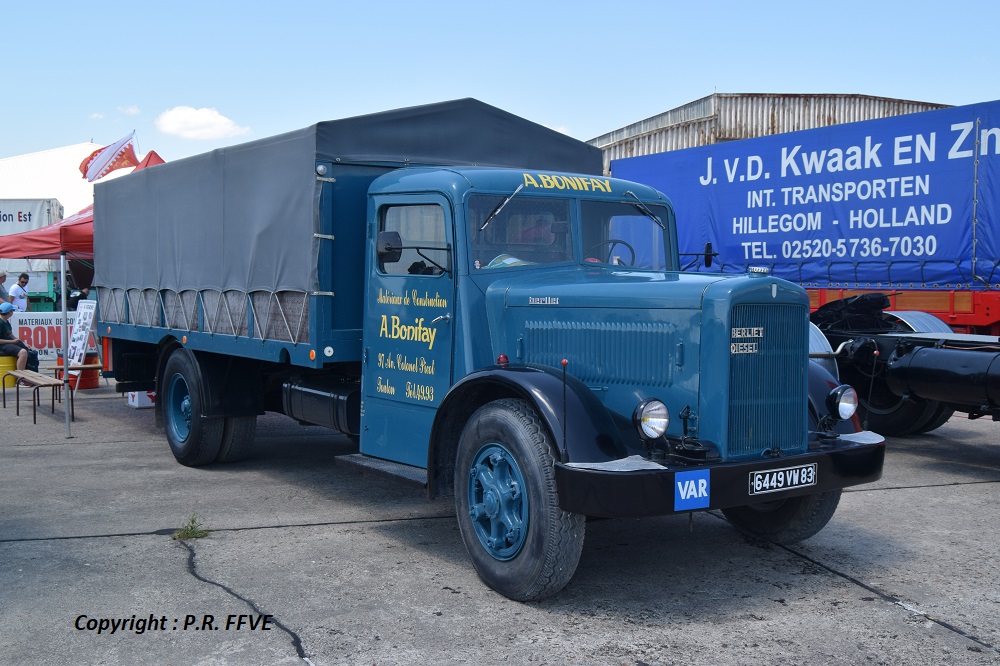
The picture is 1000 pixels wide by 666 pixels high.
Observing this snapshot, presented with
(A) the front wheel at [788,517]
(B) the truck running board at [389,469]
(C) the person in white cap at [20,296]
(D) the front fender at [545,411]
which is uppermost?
(C) the person in white cap at [20,296]

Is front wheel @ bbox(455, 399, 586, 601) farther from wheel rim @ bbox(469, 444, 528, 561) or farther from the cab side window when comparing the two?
the cab side window

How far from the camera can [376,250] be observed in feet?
19.7

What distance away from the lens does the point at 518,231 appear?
225 inches

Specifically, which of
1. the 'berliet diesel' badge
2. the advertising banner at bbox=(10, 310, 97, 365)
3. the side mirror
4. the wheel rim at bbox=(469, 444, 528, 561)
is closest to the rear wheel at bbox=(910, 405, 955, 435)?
the 'berliet diesel' badge

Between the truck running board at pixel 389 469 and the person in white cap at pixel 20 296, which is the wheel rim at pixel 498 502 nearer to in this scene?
the truck running board at pixel 389 469

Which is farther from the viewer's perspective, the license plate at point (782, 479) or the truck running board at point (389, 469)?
the truck running board at point (389, 469)

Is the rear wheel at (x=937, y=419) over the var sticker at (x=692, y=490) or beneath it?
beneath

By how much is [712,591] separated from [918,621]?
3.17 feet

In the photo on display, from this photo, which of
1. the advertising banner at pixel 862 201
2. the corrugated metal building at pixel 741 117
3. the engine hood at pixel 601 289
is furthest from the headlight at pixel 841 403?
the corrugated metal building at pixel 741 117

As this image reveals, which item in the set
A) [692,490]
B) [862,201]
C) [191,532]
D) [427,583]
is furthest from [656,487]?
[862,201]

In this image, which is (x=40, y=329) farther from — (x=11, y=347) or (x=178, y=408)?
(x=178, y=408)

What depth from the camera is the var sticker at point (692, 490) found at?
4359 millimetres

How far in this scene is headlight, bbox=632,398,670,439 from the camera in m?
4.52

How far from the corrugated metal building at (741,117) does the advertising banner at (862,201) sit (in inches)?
436
